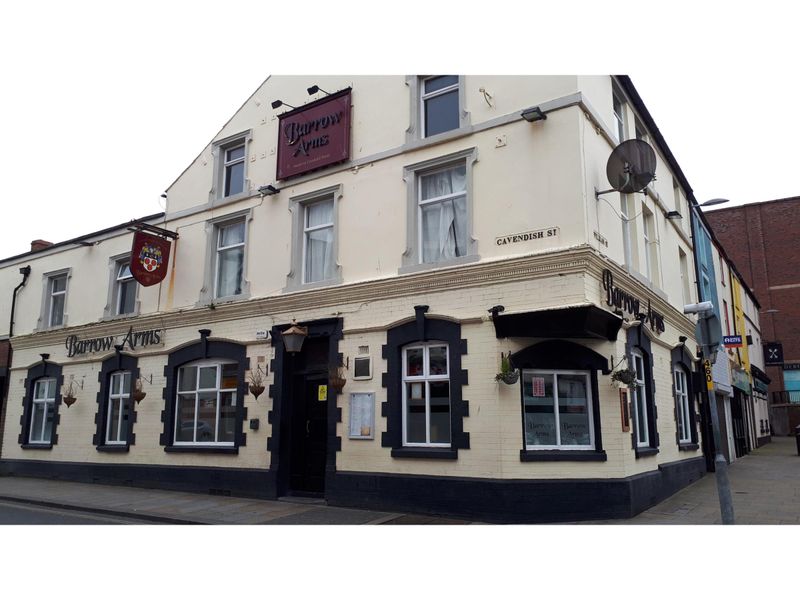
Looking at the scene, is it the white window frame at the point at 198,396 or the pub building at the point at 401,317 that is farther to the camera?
the white window frame at the point at 198,396

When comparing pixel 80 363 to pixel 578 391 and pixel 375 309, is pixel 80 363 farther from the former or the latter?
pixel 578 391

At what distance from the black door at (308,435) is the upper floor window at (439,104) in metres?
5.76

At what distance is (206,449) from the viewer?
14.1m

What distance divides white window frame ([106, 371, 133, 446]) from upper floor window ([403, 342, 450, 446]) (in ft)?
28.3

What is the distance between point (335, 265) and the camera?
13.1 m

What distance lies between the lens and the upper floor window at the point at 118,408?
644 inches

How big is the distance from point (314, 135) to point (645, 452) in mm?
9714

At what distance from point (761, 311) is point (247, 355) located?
38.7 metres

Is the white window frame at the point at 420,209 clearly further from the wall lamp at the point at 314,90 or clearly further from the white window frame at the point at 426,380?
the wall lamp at the point at 314,90

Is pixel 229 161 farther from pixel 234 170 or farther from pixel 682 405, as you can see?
pixel 682 405

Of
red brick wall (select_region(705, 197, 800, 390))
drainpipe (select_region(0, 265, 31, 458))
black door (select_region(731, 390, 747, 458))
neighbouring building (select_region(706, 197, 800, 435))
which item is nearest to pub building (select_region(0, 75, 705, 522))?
drainpipe (select_region(0, 265, 31, 458))

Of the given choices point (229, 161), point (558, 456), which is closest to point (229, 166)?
point (229, 161)

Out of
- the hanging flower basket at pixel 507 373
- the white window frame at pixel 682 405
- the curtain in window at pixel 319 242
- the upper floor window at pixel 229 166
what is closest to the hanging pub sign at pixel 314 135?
the curtain in window at pixel 319 242

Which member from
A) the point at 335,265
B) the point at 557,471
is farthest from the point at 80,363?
the point at 557,471
